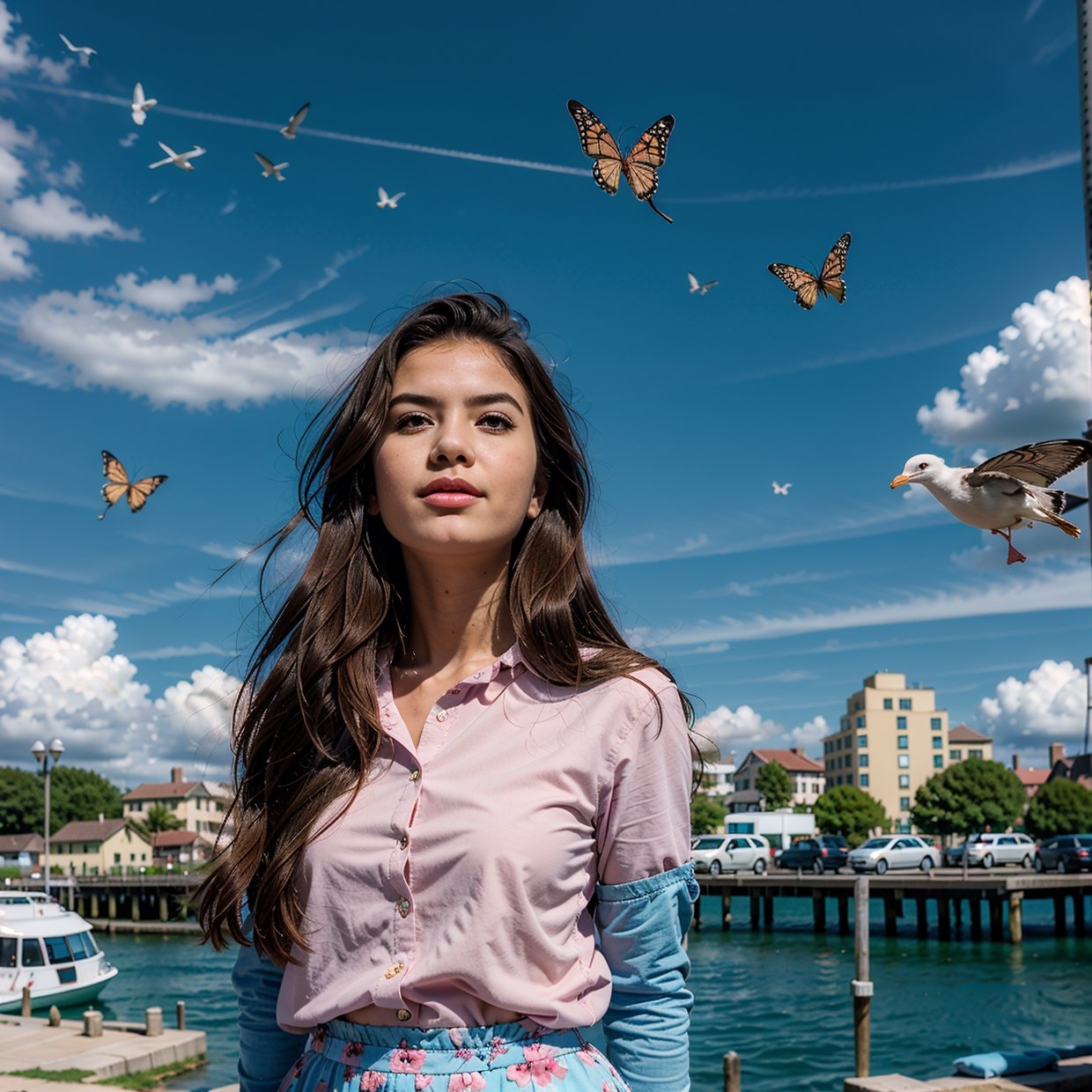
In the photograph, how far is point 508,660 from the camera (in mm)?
2109

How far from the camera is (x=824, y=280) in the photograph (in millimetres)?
2164

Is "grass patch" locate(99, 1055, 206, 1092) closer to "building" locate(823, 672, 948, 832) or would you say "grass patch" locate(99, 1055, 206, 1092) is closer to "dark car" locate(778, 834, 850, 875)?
"dark car" locate(778, 834, 850, 875)

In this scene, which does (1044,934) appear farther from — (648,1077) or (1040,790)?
(648,1077)

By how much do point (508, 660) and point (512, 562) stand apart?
23 cm

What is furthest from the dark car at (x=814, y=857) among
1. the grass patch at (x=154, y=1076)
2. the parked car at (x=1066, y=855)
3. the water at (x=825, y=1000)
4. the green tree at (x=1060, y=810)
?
the grass patch at (x=154, y=1076)

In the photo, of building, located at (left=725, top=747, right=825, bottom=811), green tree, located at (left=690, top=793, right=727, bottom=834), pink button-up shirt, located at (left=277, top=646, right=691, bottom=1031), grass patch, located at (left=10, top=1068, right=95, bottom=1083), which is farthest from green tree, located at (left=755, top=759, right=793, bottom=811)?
pink button-up shirt, located at (left=277, top=646, right=691, bottom=1031)

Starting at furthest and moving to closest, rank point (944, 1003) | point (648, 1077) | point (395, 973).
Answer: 1. point (944, 1003)
2. point (648, 1077)
3. point (395, 973)

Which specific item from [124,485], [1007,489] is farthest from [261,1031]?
[124,485]

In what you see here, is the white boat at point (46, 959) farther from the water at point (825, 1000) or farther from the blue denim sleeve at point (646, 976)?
the blue denim sleeve at point (646, 976)

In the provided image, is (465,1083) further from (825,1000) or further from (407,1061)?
(825,1000)

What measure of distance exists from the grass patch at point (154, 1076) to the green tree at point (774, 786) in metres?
83.7

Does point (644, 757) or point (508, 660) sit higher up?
point (508, 660)

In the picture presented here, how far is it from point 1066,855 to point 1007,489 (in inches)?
1812

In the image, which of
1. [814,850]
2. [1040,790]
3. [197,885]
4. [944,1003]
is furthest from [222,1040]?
[1040,790]
